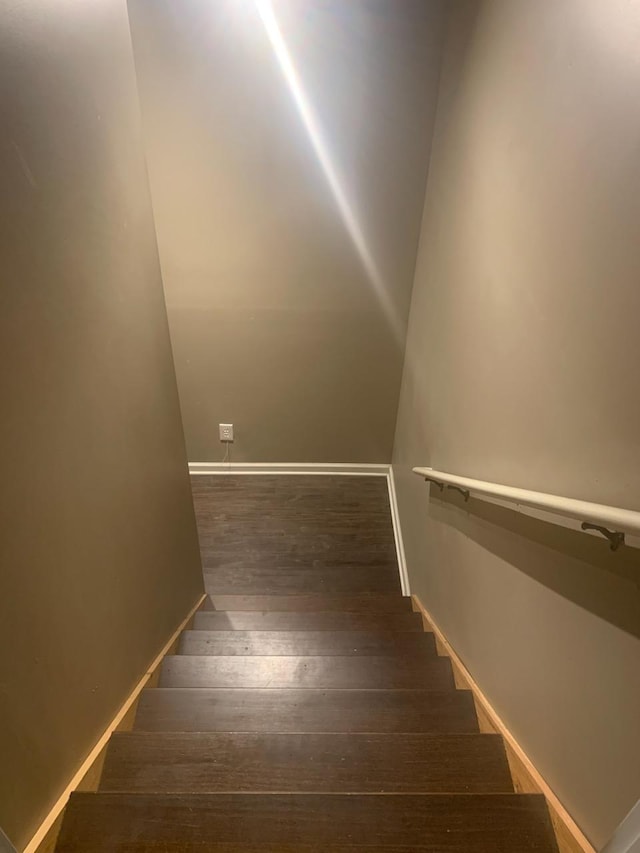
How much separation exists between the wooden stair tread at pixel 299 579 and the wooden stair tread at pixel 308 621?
77 centimetres

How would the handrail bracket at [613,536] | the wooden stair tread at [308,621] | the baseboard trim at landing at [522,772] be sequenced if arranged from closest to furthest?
the handrail bracket at [613,536]
the baseboard trim at landing at [522,772]
the wooden stair tread at [308,621]

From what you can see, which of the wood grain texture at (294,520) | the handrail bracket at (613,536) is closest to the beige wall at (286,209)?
the wood grain texture at (294,520)

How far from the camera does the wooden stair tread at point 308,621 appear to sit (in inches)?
92.2

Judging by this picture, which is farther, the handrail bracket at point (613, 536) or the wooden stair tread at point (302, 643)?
the wooden stair tread at point (302, 643)

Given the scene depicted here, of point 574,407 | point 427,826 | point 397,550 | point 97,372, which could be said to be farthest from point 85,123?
point 397,550

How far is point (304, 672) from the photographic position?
1.82 meters

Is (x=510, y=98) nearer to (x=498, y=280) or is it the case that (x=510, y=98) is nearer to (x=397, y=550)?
(x=498, y=280)

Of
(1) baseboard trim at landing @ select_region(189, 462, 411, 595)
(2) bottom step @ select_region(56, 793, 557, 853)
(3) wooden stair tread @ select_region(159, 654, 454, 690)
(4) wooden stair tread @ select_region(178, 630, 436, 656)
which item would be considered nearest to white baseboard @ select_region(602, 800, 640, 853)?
(2) bottom step @ select_region(56, 793, 557, 853)

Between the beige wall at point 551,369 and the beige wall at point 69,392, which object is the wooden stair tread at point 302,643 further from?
the beige wall at point 69,392

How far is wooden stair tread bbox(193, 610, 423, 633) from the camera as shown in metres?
2.34

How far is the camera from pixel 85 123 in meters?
1.23

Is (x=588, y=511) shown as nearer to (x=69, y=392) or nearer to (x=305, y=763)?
(x=305, y=763)

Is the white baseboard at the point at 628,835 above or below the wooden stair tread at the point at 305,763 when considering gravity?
above

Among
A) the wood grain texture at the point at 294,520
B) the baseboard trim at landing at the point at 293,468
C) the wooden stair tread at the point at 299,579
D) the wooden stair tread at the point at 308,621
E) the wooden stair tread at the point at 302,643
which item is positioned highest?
the wooden stair tread at the point at 302,643
